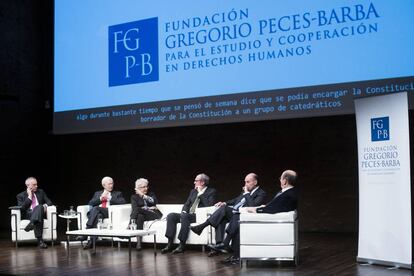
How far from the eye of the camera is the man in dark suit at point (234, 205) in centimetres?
636

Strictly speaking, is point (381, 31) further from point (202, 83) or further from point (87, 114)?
point (87, 114)

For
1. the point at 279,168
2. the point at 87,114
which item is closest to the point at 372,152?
the point at 279,168

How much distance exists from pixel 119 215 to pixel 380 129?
358 centimetres

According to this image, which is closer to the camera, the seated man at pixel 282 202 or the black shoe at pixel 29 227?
Answer: the seated man at pixel 282 202

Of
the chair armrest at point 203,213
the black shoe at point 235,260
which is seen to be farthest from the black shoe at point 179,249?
the black shoe at point 235,260

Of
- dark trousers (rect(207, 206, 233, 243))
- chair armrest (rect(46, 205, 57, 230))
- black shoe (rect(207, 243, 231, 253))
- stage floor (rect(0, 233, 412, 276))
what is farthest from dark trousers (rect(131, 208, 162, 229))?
chair armrest (rect(46, 205, 57, 230))

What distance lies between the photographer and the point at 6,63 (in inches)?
394

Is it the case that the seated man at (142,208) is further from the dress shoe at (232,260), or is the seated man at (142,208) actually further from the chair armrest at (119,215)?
the dress shoe at (232,260)

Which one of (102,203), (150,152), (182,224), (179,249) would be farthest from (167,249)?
(150,152)

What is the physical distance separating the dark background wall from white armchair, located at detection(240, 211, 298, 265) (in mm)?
3314

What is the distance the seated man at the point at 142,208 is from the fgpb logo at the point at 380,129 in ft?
10.1

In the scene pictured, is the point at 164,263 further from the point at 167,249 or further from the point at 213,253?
the point at 167,249

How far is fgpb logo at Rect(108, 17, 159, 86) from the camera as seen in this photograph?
320 inches

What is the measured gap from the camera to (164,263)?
5.97 meters
